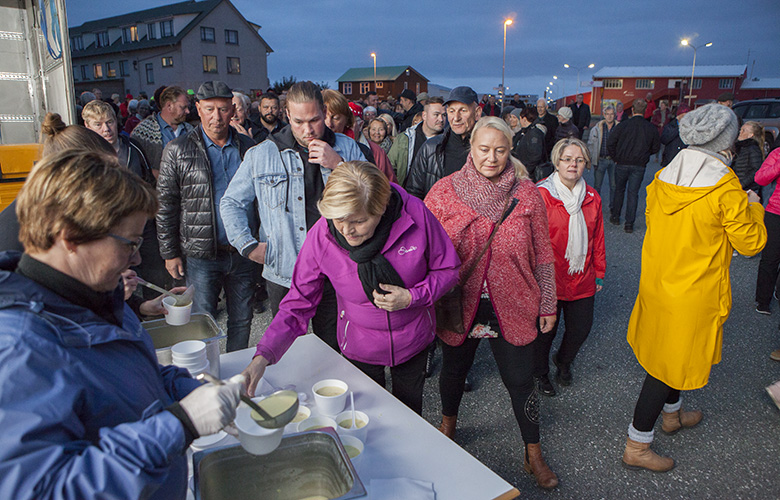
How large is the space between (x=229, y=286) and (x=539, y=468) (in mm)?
2269

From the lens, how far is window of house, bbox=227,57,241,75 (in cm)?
3484

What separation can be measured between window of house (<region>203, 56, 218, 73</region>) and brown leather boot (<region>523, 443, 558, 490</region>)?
36.2m

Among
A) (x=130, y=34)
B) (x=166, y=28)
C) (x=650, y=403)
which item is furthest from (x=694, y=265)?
(x=130, y=34)

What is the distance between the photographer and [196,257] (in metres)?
3.29

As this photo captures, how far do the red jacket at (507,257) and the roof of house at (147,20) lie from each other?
35278 mm

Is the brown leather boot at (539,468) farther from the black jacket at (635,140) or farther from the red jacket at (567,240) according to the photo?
the black jacket at (635,140)

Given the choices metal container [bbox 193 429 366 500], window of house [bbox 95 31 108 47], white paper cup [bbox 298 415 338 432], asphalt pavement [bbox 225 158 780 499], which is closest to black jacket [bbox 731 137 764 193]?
asphalt pavement [bbox 225 158 780 499]

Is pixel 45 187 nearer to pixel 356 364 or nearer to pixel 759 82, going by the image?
pixel 356 364

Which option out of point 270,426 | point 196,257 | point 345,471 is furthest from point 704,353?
point 196,257

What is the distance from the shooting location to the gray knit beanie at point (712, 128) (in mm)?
2432

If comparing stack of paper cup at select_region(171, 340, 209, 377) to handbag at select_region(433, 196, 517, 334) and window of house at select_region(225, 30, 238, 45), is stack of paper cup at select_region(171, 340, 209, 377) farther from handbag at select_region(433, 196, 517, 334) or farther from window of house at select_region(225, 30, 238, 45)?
window of house at select_region(225, 30, 238, 45)

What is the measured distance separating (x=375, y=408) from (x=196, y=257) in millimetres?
1888

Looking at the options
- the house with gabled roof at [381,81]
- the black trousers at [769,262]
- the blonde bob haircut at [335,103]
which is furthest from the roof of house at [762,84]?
the blonde bob haircut at [335,103]

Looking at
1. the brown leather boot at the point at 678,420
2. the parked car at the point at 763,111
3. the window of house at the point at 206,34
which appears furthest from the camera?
the window of house at the point at 206,34
